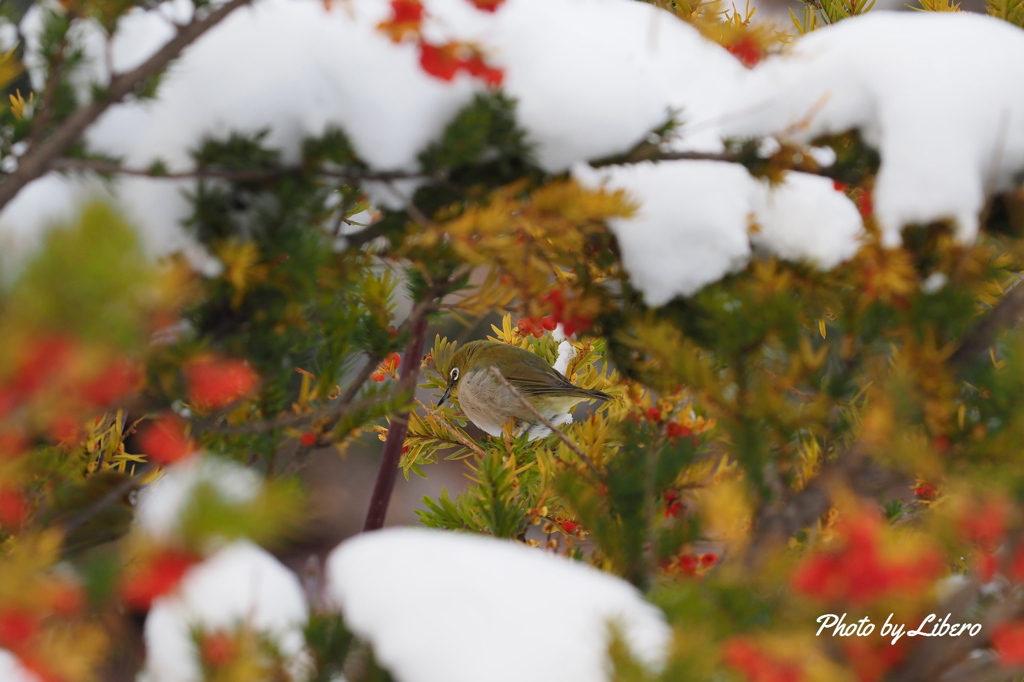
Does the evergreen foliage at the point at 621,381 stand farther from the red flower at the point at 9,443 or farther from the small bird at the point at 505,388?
the small bird at the point at 505,388

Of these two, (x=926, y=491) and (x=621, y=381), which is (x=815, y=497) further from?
(x=926, y=491)

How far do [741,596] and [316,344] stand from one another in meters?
0.45

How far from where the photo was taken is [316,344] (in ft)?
2.51

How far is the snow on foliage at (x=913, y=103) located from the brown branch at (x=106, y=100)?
0.42m

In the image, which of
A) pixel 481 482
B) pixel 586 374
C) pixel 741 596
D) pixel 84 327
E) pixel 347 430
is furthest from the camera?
pixel 586 374

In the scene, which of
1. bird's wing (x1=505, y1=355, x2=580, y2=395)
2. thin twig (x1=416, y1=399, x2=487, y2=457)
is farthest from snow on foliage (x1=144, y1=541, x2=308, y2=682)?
bird's wing (x1=505, y1=355, x2=580, y2=395)

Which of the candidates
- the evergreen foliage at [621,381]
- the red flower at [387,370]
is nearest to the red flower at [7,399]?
the evergreen foliage at [621,381]

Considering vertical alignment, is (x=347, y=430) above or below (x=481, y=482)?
above

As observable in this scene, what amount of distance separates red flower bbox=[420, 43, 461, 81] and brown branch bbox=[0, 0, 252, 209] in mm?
128

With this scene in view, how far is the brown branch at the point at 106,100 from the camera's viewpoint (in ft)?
1.72

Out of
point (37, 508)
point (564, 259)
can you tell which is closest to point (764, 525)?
point (564, 259)

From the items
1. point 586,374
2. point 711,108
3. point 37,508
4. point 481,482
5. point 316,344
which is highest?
point 711,108

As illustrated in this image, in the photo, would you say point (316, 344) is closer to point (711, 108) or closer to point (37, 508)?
point (37, 508)

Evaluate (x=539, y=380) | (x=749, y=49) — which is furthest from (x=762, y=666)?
(x=539, y=380)
